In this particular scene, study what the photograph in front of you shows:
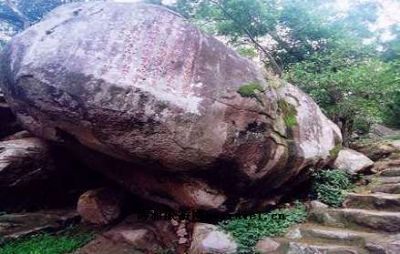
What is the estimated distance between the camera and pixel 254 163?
661 cm

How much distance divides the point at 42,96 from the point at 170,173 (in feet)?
7.92

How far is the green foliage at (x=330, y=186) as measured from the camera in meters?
7.17

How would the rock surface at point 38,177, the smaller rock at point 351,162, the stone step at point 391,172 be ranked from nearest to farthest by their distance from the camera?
1. the rock surface at point 38,177
2. the stone step at point 391,172
3. the smaller rock at point 351,162

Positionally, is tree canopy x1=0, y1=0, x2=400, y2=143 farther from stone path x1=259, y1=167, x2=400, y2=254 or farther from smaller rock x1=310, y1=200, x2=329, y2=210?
smaller rock x1=310, y1=200, x2=329, y2=210

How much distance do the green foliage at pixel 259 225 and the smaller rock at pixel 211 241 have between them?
0.45 ft

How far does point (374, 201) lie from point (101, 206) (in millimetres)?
5062

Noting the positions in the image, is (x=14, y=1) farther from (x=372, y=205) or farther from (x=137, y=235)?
(x=372, y=205)

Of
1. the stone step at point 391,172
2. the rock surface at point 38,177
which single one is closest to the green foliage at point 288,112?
the stone step at point 391,172

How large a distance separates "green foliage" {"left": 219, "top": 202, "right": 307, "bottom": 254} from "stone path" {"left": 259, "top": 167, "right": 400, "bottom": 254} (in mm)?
177

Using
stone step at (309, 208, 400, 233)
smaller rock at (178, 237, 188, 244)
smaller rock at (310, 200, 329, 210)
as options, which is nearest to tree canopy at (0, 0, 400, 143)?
smaller rock at (310, 200, 329, 210)

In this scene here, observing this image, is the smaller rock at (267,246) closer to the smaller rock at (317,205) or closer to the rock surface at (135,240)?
the smaller rock at (317,205)

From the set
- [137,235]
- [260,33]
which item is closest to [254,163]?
[137,235]

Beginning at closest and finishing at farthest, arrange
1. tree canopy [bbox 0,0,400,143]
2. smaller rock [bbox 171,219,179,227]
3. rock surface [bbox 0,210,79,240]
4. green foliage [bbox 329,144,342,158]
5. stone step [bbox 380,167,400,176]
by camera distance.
→ smaller rock [bbox 171,219,179,227] < rock surface [bbox 0,210,79,240] < green foliage [bbox 329,144,342,158] < stone step [bbox 380,167,400,176] < tree canopy [bbox 0,0,400,143]

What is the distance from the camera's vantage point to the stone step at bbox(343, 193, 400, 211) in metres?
6.40
